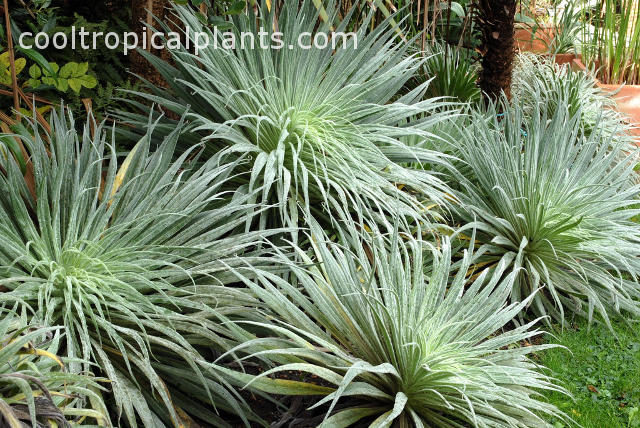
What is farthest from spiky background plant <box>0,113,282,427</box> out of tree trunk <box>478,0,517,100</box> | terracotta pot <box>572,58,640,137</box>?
terracotta pot <box>572,58,640,137</box>

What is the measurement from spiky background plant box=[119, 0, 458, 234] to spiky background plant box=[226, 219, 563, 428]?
0.41 m

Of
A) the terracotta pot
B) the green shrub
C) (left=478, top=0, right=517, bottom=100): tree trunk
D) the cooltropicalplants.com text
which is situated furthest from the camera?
the terracotta pot

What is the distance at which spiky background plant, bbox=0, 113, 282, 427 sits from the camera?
1.95 m

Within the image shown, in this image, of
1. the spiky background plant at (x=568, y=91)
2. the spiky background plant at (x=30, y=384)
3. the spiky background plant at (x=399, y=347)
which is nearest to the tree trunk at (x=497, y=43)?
the spiky background plant at (x=568, y=91)

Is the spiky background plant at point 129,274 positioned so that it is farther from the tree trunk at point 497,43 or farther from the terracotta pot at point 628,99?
the terracotta pot at point 628,99

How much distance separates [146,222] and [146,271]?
0.18 m

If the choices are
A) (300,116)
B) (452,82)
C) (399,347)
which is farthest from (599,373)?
(452,82)

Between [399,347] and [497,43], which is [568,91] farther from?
[399,347]

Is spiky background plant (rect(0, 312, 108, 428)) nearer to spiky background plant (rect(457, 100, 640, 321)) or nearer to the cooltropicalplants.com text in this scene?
the cooltropicalplants.com text

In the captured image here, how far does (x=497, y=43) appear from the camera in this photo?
4488 millimetres

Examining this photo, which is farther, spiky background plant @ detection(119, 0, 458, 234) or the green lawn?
spiky background plant @ detection(119, 0, 458, 234)

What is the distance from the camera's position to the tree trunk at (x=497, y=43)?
14.6ft

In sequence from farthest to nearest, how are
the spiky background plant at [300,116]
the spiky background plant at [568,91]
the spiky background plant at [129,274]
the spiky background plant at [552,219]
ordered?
1. the spiky background plant at [568,91]
2. the spiky background plant at [552,219]
3. the spiky background plant at [300,116]
4. the spiky background plant at [129,274]

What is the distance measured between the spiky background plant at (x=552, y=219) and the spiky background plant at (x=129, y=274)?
4.44 ft
